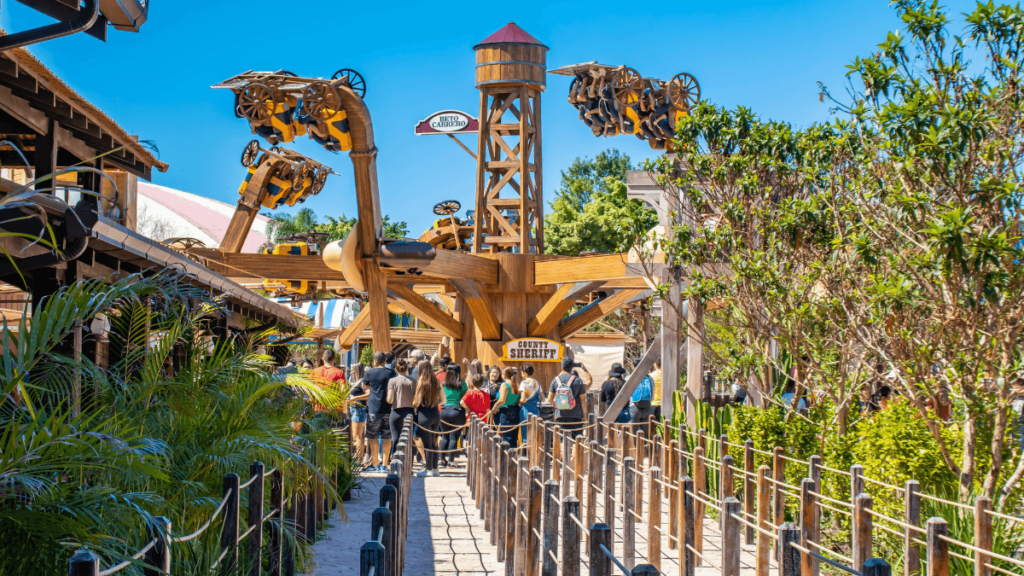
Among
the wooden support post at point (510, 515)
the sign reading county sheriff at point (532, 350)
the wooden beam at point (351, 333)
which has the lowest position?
the wooden support post at point (510, 515)

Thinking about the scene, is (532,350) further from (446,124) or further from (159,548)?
(159,548)

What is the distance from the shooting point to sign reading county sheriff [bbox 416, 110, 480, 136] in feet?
61.5

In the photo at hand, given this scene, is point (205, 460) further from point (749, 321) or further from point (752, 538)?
point (749, 321)

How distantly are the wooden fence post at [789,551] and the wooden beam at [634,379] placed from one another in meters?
9.39

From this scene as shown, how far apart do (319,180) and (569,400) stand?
1061cm

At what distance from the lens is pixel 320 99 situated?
13242 mm

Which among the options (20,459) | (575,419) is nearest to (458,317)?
(575,419)

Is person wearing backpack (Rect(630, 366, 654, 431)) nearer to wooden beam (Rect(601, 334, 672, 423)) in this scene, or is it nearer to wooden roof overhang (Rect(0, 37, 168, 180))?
wooden beam (Rect(601, 334, 672, 423))

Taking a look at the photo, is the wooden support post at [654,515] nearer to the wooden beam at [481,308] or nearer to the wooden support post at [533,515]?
the wooden support post at [533,515]

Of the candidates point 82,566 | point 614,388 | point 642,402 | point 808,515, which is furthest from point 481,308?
point 82,566

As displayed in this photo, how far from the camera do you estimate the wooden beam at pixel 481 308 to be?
18.1m

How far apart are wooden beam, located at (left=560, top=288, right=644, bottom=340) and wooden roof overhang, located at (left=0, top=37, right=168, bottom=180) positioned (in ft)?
38.5

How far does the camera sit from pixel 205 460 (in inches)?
232

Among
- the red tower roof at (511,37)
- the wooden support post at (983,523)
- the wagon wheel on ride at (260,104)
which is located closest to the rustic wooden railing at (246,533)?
the wooden support post at (983,523)
